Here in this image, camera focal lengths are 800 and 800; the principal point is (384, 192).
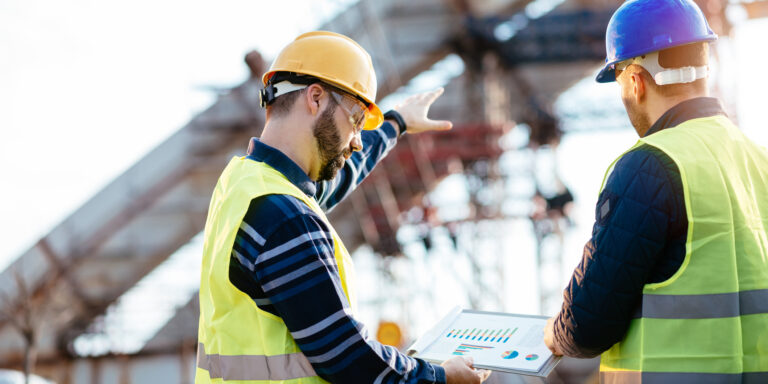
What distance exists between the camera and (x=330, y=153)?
281 centimetres

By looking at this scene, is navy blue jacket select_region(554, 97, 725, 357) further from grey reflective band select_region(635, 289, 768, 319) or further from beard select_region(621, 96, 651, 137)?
beard select_region(621, 96, 651, 137)

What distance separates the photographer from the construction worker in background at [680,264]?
2.34m

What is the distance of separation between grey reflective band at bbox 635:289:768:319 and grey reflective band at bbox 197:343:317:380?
3.44 ft

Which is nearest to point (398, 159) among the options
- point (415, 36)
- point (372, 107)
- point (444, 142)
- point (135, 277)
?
point (444, 142)

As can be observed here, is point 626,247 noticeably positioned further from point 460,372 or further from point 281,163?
point 281,163

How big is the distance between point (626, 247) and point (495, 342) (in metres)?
0.69

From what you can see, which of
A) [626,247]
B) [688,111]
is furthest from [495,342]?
[688,111]

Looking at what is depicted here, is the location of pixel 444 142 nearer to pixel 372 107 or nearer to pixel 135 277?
pixel 135 277

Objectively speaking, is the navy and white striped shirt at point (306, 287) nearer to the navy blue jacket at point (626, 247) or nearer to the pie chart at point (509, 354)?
the pie chart at point (509, 354)

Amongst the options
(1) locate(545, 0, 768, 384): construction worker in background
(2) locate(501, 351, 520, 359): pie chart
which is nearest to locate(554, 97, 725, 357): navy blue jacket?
(1) locate(545, 0, 768, 384): construction worker in background

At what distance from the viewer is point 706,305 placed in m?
2.34

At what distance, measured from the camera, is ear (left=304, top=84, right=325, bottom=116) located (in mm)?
2752

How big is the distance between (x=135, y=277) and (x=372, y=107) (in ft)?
49.6

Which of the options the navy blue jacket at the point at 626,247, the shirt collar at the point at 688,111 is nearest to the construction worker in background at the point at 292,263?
the navy blue jacket at the point at 626,247
